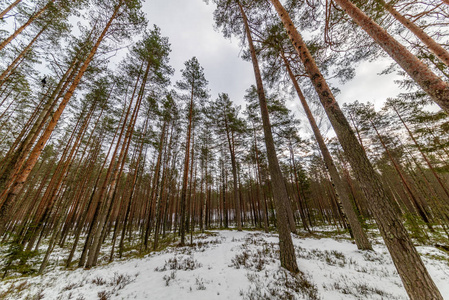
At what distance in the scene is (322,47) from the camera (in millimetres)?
6027

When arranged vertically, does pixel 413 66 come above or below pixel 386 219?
above

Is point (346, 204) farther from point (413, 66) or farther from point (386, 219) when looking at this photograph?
point (413, 66)

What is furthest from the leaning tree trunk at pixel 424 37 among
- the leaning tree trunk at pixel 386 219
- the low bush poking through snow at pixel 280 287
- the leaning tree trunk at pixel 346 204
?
the low bush poking through snow at pixel 280 287

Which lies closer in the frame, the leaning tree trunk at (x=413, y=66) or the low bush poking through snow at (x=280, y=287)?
the leaning tree trunk at (x=413, y=66)

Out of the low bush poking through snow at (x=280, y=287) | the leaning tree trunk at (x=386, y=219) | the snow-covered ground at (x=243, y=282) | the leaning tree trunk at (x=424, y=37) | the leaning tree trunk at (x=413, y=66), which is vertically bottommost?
the snow-covered ground at (x=243, y=282)

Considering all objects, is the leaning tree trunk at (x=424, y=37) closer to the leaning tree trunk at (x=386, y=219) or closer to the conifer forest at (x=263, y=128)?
the conifer forest at (x=263, y=128)

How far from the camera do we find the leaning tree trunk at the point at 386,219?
239 centimetres

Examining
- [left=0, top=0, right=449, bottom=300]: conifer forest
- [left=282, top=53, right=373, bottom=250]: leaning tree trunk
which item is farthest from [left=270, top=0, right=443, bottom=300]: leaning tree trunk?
[left=282, top=53, right=373, bottom=250]: leaning tree trunk

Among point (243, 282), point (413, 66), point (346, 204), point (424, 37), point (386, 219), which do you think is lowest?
point (243, 282)

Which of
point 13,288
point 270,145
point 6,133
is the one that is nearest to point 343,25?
point 270,145

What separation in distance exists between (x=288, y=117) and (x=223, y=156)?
1034 centimetres

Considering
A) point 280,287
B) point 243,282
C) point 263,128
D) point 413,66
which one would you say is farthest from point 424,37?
point 243,282

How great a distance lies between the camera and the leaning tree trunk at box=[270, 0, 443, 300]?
2387 mm

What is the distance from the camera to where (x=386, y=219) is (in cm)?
272
